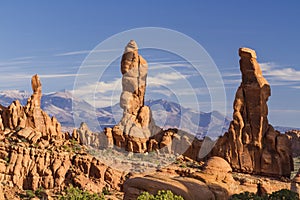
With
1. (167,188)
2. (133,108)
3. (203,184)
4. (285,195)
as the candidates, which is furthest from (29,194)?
(285,195)

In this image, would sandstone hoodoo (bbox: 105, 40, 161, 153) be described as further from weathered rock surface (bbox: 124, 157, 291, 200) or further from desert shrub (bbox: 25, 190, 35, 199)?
weathered rock surface (bbox: 124, 157, 291, 200)

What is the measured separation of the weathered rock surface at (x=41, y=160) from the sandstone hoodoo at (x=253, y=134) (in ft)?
72.6

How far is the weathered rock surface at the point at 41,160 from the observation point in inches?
3743

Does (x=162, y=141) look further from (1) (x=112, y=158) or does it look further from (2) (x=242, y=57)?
(2) (x=242, y=57)

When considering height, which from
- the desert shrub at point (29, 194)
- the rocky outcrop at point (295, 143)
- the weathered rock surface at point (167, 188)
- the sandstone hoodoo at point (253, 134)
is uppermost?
the sandstone hoodoo at point (253, 134)

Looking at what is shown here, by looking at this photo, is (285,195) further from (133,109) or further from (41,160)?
(133,109)

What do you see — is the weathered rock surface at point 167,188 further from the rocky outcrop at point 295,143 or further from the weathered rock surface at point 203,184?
the rocky outcrop at point 295,143

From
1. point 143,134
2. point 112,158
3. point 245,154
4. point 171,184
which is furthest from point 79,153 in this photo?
point 171,184

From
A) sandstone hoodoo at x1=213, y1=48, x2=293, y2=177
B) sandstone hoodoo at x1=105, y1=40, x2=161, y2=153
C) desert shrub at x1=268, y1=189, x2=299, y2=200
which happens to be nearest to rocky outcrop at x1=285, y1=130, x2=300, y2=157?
sandstone hoodoo at x1=213, y1=48, x2=293, y2=177

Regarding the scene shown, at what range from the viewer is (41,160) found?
97.6m

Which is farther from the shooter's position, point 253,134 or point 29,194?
point 253,134

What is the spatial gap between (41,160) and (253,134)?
39.6 metres

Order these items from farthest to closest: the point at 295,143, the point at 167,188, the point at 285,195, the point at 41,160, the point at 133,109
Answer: the point at 295,143, the point at 133,109, the point at 41,160, the point at 285,195, the point at 167,188

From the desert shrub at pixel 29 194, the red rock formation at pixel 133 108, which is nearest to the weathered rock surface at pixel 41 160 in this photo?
the desert shrub at pixel 29 194
